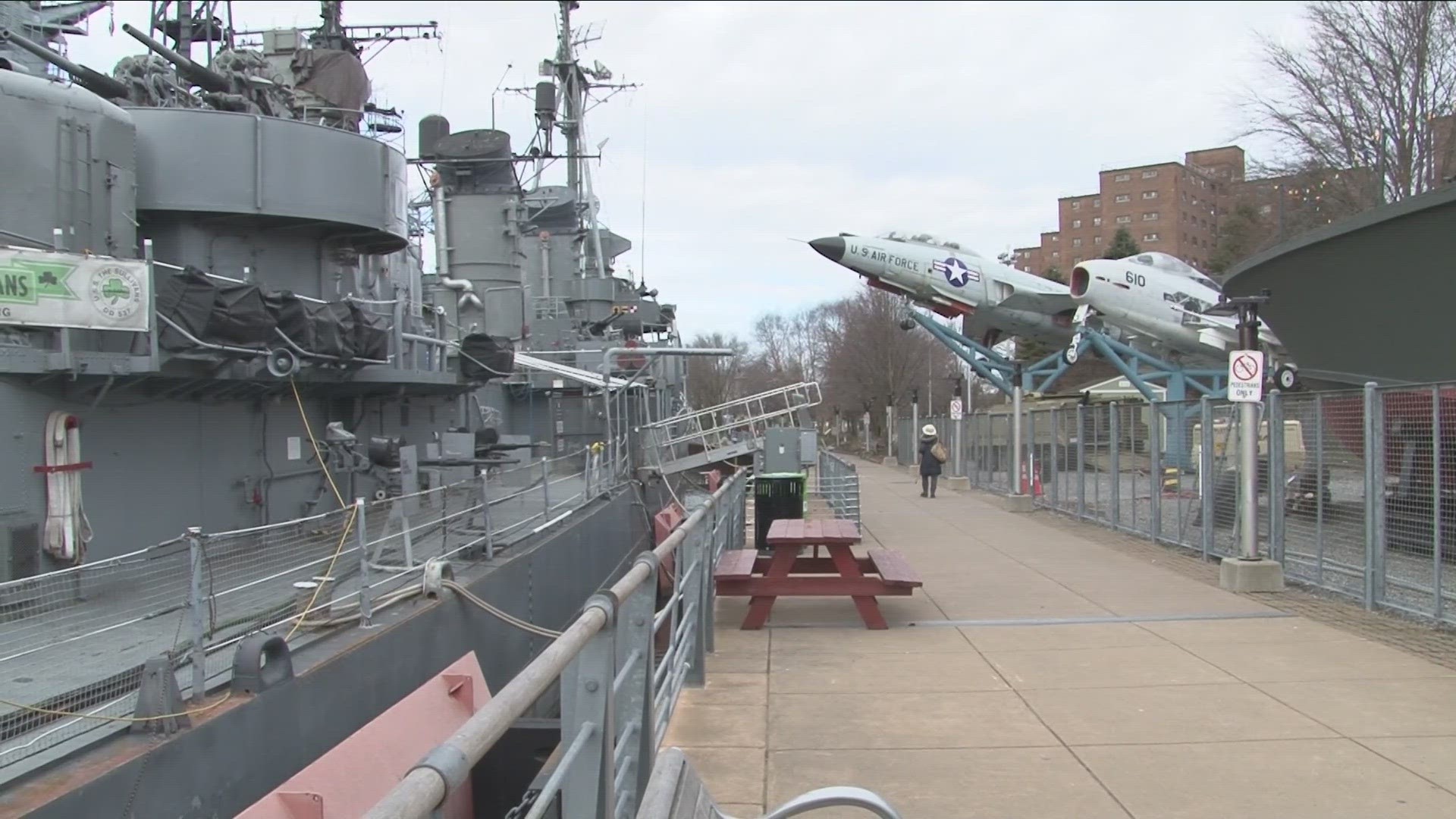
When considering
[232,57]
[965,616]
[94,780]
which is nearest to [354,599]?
[94,780]

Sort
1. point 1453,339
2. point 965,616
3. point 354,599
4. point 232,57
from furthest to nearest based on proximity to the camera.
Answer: point 1453,339
point 232,57
point 965,616
point 354,599

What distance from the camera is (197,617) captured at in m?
4.14

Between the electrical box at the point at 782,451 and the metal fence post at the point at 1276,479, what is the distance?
683cm

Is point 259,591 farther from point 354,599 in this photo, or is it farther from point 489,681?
point 489,681

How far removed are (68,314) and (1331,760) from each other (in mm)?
6875

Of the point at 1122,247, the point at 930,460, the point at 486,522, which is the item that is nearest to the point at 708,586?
the point at 486,522

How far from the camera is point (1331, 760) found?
4930 millimetres

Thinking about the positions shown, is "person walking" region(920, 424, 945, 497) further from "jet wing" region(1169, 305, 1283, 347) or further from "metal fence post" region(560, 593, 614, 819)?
"metal fence post" region(560, 593, 614, 819)

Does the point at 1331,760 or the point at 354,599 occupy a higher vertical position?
the point at 354,599

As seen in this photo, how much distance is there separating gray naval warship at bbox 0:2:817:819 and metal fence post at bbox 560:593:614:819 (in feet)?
5.98

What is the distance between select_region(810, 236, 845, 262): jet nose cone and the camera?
24.5 meters

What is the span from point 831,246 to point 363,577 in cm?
1985

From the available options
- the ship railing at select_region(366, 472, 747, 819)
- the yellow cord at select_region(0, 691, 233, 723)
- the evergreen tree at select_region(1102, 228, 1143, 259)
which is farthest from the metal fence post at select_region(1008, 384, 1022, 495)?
the evergreen tree at select_region(1102, 228, 1143, 259)

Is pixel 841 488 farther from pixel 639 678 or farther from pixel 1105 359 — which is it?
pixel 1105 359
